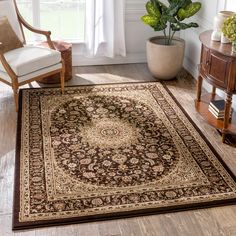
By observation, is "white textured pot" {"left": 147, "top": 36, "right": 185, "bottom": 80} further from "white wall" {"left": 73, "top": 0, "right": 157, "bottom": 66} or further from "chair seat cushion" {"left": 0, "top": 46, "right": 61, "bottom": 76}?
"chair seat cushion" {"left": 0, "top": 46, "right": 61, "bottom": 76}

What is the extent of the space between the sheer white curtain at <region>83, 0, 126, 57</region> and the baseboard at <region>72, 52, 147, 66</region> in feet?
0.34

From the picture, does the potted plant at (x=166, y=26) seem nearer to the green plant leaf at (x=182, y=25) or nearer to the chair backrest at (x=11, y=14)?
the green plant leaf at (x=182, y=25)

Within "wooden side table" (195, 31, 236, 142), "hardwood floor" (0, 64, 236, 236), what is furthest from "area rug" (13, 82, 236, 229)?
"wooden side table" (195, 31, 236, 142)

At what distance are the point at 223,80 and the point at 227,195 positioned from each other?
90cm

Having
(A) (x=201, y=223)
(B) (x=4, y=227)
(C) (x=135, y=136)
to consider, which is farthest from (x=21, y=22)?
(A) (x=201, y=223)

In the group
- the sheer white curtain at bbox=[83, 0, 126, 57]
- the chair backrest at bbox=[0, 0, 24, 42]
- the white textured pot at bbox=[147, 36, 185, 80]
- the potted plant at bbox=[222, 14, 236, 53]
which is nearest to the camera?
the potted plant at bbox=[222, 14, 236, 53]

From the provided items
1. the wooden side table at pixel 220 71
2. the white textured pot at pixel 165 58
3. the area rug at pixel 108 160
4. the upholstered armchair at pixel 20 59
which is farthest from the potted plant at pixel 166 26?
the upholstered armchair at pixel 20 59

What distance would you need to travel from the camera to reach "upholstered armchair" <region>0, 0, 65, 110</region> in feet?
12.0

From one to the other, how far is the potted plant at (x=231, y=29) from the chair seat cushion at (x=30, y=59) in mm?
1571

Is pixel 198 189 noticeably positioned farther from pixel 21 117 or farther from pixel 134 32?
pixel 134 32

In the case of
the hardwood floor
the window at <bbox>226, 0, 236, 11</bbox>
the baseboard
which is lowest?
the hardwood floor

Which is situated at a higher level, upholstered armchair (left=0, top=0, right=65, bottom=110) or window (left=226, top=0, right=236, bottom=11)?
window (left=226, top=0, right=236, bottom=11)

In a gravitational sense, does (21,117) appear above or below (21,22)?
below

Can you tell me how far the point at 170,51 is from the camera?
4281 millimetres
